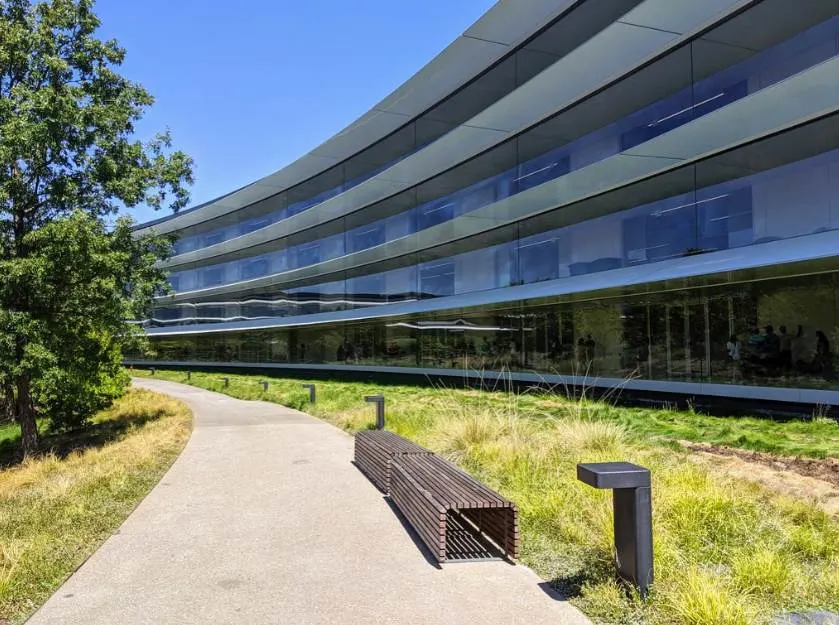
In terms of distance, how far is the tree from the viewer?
509 inches

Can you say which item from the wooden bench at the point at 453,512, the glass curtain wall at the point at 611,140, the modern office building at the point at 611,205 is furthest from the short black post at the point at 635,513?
the glass curtain wall at the point at 611,140

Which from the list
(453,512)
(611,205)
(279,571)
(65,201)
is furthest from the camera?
A: (611,205)

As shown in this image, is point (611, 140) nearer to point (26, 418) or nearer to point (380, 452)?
point (380, 452)

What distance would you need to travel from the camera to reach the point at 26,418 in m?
15.0

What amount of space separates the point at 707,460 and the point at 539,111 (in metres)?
14.9

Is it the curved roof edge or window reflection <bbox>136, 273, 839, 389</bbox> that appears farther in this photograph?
the curved roof edge

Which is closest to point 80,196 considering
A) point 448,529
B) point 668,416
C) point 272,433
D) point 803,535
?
point 272,433

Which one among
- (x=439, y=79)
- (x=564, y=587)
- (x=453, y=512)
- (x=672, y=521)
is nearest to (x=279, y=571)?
(x=453, y=512)

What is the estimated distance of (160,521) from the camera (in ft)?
21.3

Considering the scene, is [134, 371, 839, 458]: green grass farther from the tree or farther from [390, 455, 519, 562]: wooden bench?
the tree

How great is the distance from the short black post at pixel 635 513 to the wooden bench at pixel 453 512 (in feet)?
3.74

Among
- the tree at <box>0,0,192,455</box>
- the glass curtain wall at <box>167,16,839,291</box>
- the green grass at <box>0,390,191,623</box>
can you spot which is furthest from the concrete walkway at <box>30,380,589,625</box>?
the glass curtain wall at <box>167,16,839,291</box>

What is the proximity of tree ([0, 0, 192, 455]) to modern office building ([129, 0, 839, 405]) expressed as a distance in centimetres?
394

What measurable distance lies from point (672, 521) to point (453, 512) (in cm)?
196
